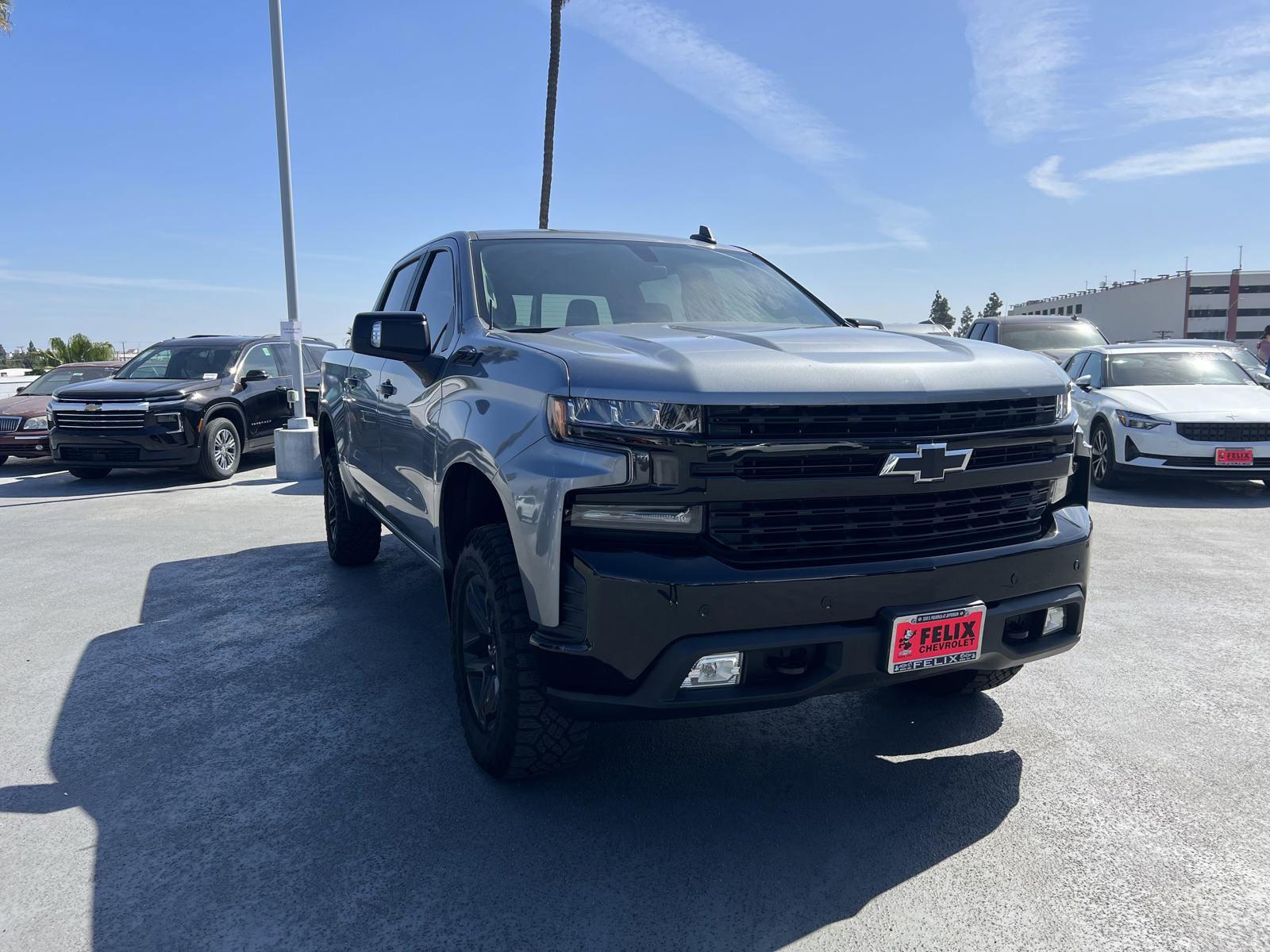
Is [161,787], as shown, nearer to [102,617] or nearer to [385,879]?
→ [385,879]

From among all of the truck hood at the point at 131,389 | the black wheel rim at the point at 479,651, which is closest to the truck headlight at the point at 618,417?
the black wheel rim at the point at 479,651

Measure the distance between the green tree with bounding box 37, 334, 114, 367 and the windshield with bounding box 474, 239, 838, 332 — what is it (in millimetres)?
32201

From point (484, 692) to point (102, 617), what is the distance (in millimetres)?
3237

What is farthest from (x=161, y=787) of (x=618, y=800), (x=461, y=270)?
(x=461, y=270)

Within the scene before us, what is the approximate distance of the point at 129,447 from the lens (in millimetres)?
10523

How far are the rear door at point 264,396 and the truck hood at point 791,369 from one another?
9814 mm

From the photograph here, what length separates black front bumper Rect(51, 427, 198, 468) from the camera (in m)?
10.5

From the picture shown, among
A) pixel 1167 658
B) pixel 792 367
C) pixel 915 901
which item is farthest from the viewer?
pixel 1167 658

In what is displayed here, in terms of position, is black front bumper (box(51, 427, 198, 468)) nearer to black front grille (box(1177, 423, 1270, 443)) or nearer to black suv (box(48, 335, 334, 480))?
black suv (box(48, 335, 334, 480))

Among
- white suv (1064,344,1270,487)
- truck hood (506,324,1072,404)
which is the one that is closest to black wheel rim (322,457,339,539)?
truck hood (506,324,1072,404)

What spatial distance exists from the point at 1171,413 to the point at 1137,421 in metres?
0.30

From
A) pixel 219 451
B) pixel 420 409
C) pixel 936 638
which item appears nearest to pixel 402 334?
pixel 420 409

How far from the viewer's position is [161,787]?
10.2 feet

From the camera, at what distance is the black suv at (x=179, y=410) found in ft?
34.6
